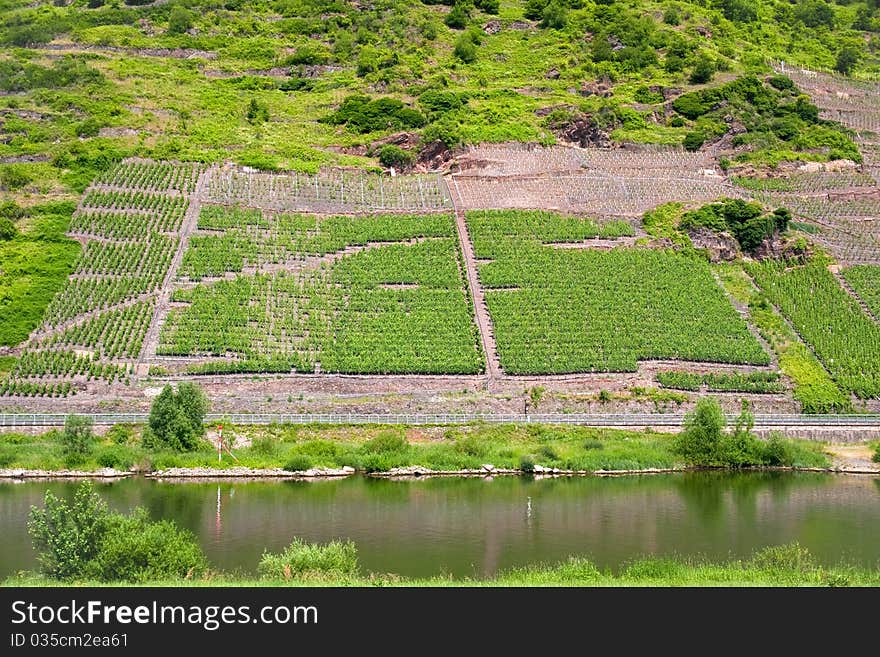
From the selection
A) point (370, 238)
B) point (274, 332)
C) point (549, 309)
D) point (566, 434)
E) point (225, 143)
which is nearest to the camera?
point (566, 434)

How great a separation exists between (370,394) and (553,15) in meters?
73.1

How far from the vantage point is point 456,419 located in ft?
227

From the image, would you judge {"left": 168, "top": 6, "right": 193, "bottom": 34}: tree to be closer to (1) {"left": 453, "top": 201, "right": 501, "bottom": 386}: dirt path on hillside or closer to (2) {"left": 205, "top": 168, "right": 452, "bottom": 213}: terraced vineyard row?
(2) {"left": 205, "top": 168, "right": 452, "bottom": 213}: terraced vineyard row

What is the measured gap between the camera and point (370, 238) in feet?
285

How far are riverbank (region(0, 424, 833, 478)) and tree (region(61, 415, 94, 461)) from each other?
21 centimetres

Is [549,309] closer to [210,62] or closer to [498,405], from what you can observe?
[498,405]

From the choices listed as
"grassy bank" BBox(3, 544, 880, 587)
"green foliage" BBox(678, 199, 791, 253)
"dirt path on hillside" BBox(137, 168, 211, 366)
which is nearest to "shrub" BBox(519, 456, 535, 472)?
"grassy bank" BBox(3, 544, 880, 587)

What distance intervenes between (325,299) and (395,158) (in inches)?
949

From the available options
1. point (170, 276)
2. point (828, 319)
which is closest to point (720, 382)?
point (828, 319)

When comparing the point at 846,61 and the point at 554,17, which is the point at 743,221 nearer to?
the point at 554,17

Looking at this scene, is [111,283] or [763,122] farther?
[763,122]

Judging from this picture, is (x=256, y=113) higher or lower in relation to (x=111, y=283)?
higher

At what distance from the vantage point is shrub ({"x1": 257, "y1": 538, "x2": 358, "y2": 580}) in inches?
1523

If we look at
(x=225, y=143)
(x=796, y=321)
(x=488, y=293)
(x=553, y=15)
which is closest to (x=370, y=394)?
(x=488, y=293)
